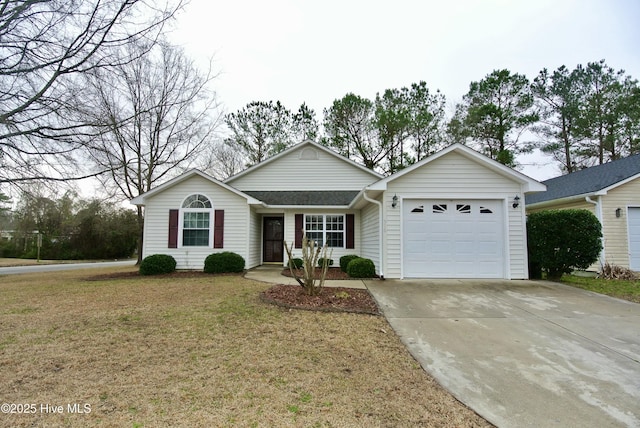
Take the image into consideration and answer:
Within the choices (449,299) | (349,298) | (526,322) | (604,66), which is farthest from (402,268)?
(604,66)

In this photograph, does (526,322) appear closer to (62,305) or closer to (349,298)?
(349,298)

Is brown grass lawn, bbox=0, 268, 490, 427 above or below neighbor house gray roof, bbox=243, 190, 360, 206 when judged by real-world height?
below

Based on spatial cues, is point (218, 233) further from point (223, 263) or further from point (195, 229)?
point (223, 263)

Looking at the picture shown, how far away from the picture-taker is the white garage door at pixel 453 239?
903cm

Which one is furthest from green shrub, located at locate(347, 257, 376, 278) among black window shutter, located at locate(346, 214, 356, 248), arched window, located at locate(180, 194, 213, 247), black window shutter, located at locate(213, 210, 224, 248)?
arched window, located at locate(180, 194, 213, 247)

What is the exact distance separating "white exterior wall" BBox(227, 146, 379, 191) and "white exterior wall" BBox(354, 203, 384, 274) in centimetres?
259

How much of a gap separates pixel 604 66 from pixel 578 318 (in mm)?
22681

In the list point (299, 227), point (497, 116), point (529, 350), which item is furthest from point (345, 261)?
point (497, 116)

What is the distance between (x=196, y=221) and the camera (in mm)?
11703

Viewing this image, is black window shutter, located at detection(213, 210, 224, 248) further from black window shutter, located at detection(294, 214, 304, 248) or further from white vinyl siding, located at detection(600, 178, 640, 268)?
white vinyl siding, located at detection(600, 178, 640, 268)

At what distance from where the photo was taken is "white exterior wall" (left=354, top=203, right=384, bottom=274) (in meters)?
9.85

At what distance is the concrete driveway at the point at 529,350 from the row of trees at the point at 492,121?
14.7 metres

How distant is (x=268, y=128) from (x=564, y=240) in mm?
18238

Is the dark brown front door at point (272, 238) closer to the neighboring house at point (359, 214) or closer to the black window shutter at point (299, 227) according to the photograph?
the neighboring house at point (359, 214)
